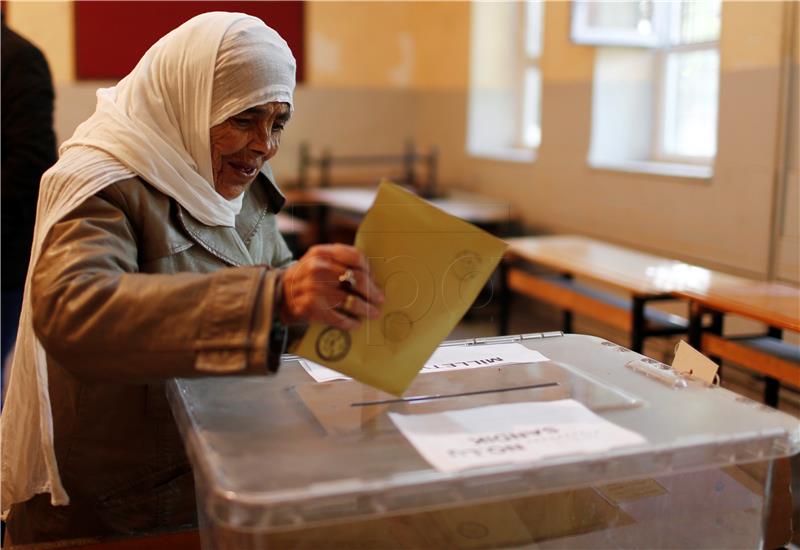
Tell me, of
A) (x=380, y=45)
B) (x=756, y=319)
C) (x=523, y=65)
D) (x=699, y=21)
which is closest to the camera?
(x=756, y=319)

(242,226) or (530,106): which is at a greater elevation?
(530,106)

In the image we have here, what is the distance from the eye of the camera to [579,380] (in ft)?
3.93

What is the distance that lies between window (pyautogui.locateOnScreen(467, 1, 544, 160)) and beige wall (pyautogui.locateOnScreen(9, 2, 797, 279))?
0.47 ft

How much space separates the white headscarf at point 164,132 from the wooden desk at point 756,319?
240 cm

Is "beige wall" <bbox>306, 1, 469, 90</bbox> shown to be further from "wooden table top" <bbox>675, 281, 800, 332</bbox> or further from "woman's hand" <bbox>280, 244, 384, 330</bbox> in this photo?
"woman's hand" <bbox>280, 244, 384, 330</bbox>

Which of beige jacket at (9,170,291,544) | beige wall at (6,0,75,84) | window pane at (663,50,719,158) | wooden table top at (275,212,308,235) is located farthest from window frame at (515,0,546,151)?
beige jacket at (9,170,291,544)

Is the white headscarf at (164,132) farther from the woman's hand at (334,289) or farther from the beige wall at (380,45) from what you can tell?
the beige wall at (380,45)

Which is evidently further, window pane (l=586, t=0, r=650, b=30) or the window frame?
the window frame

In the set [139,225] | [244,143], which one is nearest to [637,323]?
[244,143]

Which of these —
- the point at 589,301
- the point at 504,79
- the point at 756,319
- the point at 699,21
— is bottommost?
the point at 589,301

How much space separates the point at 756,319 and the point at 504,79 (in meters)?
4.20

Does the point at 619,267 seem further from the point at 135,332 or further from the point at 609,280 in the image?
the point at 135,332

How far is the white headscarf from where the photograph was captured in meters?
1.26

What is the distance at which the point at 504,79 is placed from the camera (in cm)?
703
